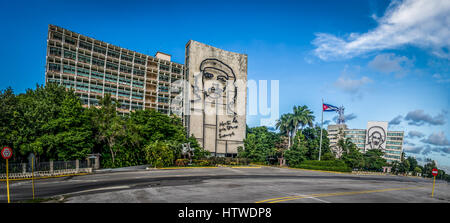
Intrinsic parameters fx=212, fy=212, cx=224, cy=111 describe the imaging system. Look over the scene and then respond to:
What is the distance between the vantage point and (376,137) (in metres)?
98.5

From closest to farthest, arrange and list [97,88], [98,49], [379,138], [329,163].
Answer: [329,163]
[97,88]
[98,49]
[379,138]

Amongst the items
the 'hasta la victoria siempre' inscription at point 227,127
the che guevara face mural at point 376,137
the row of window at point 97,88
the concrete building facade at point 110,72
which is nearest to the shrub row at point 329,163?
the 'hasta la victoria siempre' inscription at point 227,127

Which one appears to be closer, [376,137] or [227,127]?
[227,127]

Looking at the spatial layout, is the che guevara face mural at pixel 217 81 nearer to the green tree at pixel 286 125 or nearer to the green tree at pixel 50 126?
the green tree at pixel 286 125

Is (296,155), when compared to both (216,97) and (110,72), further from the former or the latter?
(110,72)

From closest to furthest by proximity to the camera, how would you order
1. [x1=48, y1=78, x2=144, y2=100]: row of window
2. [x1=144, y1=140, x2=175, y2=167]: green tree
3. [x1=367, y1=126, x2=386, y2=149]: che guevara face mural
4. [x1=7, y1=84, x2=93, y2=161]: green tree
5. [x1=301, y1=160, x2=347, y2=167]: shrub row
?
[x1=7, y1=84, x2=93, y2=161]: green tree < [x1=144, y1=140, x2=175, y2=167]: green tree < [x1=301, y1=160, x2=347, y2=167]: shrub row < [x1=48, y1=78, x2=144, y2=100]: row of window < [x1=367, y1=126, x2=386, y2=149]: che guevara face mural

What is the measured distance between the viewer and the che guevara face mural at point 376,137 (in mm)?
96625

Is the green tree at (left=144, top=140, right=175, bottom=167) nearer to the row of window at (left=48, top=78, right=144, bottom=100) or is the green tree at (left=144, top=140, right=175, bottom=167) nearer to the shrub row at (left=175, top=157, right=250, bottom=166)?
the shrub row at (left=175, top=157, right=250, bottom=166)

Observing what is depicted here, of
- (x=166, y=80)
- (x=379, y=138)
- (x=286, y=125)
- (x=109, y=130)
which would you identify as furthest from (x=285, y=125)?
(x=379, y=138)

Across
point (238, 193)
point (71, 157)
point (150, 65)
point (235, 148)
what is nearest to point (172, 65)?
point (150, 65)

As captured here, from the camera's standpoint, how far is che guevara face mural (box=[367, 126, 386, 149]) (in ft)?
317

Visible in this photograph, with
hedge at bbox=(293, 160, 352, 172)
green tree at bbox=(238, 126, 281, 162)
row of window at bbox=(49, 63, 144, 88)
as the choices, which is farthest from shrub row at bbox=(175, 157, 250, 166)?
row of window at bbox=(49, 63, 144, 88)

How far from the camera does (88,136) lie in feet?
99.0
